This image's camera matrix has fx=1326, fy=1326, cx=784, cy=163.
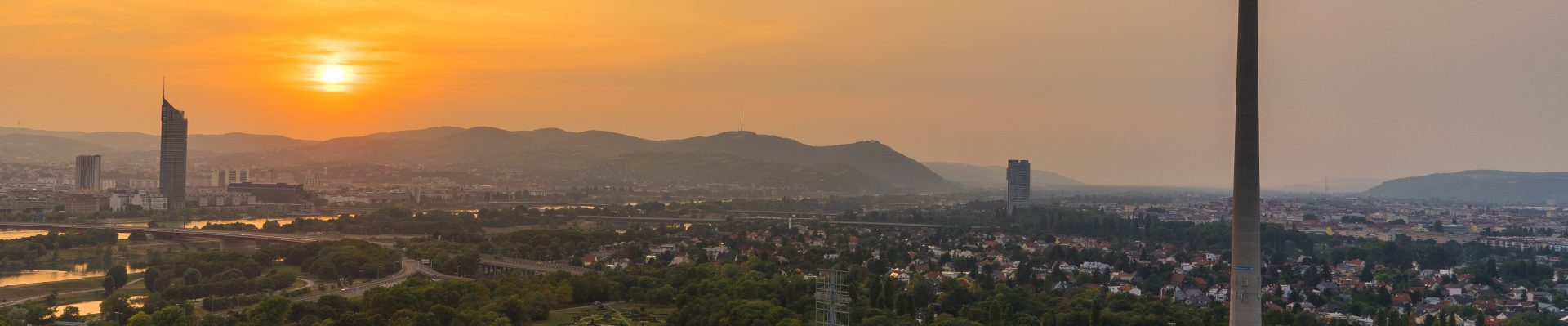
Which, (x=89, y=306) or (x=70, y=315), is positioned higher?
(x=70, y=315)

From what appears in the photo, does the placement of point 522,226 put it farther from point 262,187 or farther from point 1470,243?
point 1470,243

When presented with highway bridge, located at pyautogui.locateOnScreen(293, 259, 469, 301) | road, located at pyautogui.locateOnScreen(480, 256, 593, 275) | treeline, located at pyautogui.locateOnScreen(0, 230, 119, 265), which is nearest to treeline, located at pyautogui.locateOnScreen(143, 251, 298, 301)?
highway bridge, located at pyautogui.locateOnScreen(293, 259, 469, 301)

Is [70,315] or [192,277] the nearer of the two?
[70,315]

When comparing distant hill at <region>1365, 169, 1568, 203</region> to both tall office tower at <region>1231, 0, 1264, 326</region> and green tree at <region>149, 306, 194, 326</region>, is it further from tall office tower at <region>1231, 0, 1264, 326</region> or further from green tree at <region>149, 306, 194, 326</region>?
green tree at <region>149, 306, 194, 326</region>

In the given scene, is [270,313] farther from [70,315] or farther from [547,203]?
[547,203]

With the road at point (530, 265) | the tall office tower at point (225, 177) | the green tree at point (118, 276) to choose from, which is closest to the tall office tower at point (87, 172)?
the tall office tower at point (225, 177)

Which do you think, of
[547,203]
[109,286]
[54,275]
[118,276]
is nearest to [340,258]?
[118,276]
